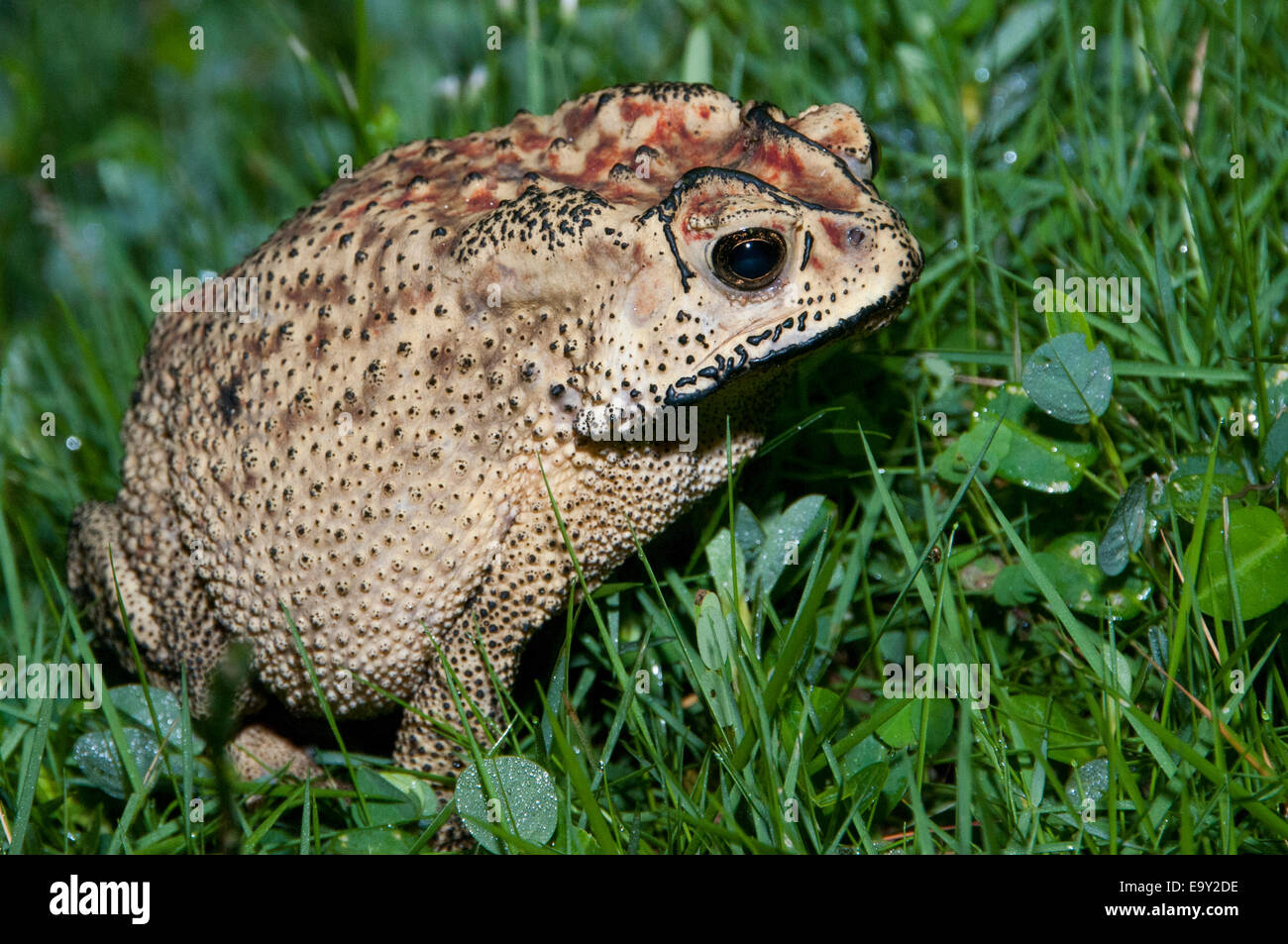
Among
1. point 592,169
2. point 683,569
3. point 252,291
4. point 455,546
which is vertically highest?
point 592,169

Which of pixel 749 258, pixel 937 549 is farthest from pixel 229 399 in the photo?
pixel 937 549

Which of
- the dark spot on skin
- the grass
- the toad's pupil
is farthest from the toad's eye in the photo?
the dark spot on skin

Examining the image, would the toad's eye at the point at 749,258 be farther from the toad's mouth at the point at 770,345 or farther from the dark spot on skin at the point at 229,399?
the dark spot on skin at the point at 229,399

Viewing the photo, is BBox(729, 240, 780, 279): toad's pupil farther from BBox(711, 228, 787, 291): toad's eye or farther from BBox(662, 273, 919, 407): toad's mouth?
BBox(662, 273, 919, 407): toad's mouth

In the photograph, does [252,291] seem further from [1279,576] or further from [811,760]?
[1279,576]

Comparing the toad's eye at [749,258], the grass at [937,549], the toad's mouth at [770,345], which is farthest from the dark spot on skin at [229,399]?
the toad's eye at [749,258]

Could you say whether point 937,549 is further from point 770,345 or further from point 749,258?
point 749,258
